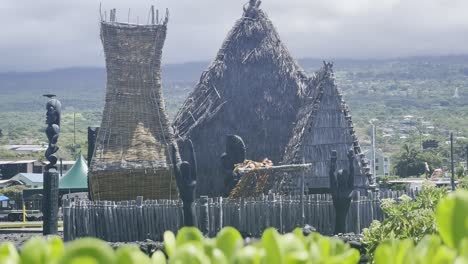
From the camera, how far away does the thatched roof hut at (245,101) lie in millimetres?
26844

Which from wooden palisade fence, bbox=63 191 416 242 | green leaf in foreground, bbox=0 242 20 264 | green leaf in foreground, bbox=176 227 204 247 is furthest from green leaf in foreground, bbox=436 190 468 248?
wooden palisade fence, bbox=63 191 416 242

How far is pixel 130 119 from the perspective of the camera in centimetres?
2334

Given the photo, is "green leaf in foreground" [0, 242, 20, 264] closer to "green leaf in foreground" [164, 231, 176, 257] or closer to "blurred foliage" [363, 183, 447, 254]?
"green leaf in foreground" [164, 231, 176, 257]

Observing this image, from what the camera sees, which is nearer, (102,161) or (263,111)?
(102,161)

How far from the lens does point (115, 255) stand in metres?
2.55

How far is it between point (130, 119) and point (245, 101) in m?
4.82

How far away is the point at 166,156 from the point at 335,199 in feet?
20.3

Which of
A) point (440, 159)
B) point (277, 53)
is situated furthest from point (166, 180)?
point (440, 159)

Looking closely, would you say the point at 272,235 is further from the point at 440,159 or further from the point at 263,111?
the point at 440,159

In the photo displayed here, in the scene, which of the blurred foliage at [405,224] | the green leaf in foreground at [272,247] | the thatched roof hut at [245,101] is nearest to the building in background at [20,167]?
the thatched roof hut at [245,101]

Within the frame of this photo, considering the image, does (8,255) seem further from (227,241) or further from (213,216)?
(213,216)

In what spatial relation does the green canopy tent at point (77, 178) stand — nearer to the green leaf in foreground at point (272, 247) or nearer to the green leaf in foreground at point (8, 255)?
the green leaf in foreground at point (8, 255)

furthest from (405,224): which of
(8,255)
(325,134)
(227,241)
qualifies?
(325,134)

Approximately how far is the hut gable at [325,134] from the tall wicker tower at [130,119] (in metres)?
4.07
